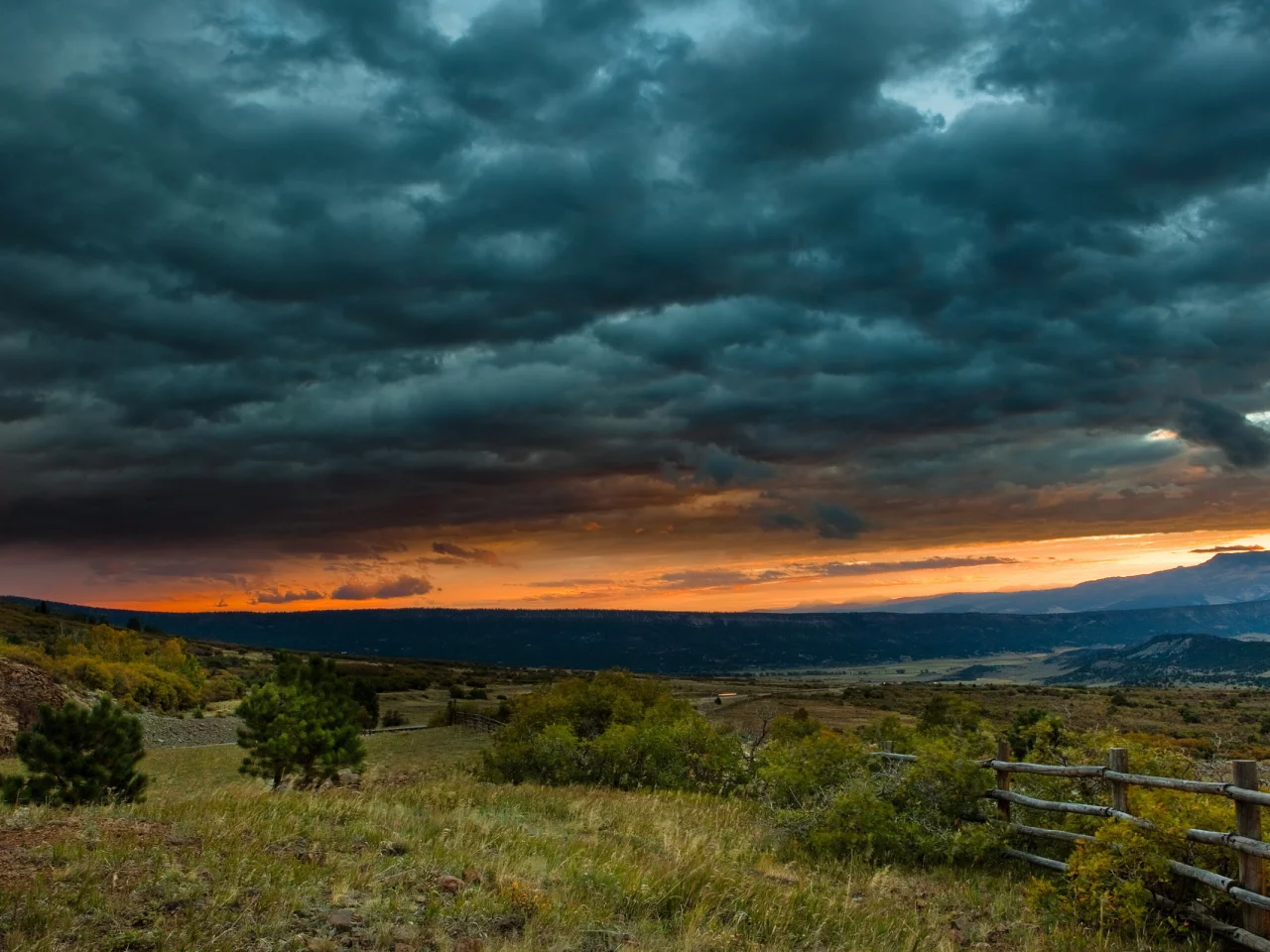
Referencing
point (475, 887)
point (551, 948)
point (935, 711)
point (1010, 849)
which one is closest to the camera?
point (551, 948)

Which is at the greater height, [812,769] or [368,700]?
[812,769]

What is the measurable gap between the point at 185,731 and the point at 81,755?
185 feet

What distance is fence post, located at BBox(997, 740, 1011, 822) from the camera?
567 inches

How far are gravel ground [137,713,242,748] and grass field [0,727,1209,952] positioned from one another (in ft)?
192

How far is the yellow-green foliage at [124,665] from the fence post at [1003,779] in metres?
70.3

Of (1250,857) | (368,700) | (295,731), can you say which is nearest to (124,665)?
(368,700)

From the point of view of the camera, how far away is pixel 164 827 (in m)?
10.4

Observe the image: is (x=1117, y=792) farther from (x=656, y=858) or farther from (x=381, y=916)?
(x=381, y=916)

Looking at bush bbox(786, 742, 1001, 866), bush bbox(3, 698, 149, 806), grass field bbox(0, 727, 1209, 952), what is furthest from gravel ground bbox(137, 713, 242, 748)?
bush bbox(786, 742, 1001, 866)

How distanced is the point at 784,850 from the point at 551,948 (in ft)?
25.6

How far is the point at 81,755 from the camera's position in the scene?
790 inches

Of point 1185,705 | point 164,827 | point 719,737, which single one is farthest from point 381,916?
point 1185,705

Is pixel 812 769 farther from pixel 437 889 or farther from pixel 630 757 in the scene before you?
pixel 437 889

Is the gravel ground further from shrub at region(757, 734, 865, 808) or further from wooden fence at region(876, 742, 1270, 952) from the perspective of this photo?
wooden fence at region(876, 742, 1270, 952)
